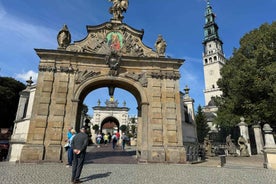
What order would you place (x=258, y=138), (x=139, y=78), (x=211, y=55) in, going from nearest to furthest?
(x=139, y=78)
(x=258, y=138)
(x=211, y=55)

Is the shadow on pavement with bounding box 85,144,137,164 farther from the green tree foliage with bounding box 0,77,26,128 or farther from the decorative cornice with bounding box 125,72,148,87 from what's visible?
the green tree foliage with bounding box 0,77,26,128

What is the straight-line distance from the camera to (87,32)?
41.4 ft

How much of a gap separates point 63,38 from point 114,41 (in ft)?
10.9

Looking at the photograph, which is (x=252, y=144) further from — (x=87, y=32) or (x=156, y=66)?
(x=87, y=32)

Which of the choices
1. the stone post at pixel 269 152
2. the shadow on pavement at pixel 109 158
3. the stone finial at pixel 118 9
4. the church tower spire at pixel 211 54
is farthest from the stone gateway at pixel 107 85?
the church tower spire at pixel 211 54

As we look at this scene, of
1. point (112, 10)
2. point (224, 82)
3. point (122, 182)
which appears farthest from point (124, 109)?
point (122, 182)

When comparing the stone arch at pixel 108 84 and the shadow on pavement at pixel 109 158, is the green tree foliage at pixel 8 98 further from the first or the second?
the stone arch at pixel 108 84

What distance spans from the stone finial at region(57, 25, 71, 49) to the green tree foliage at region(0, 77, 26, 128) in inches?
887

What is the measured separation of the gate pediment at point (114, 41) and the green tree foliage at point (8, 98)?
77.1 ft

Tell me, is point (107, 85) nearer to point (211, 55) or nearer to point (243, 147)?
point (243, 147)

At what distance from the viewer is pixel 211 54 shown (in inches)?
2886

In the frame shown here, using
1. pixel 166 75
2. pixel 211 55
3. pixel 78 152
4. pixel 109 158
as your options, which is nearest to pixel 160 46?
pixel 166 75

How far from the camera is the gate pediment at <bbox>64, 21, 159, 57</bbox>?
12.3 meters

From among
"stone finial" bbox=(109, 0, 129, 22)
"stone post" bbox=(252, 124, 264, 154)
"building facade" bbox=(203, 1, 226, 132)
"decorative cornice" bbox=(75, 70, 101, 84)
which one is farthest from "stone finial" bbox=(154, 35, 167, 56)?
"building facade" bbox=(203, 1, 226, 132)
